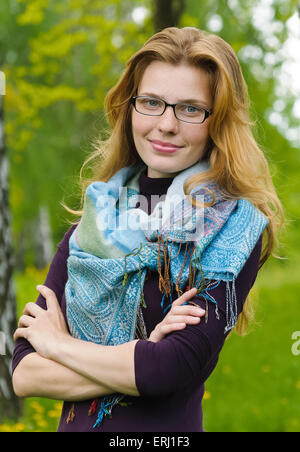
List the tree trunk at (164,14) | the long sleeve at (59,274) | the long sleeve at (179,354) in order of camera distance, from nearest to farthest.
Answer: the long sleeve at (179,354) → the long sleeve at (59,274) → the tree trunk at (164,14)

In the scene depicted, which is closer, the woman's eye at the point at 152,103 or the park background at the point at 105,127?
the woman's eye at the point at 152,103

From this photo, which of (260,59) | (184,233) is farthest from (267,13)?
(184,233)

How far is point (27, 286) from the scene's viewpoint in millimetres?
10391

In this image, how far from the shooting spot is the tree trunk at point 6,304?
4156mm

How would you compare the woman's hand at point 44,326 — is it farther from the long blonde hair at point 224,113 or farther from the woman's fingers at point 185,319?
the long blonde hair at point 224,113

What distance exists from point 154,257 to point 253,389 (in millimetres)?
3930

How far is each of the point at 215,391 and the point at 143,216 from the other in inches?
150

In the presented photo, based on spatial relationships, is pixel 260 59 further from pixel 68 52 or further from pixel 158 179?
pixel 158 179

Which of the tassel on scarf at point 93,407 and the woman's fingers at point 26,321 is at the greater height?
the woman's fingers at point 26,321

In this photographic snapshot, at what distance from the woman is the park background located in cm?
40

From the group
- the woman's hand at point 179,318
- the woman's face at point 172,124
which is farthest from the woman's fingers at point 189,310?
the woman's face at point 172,124

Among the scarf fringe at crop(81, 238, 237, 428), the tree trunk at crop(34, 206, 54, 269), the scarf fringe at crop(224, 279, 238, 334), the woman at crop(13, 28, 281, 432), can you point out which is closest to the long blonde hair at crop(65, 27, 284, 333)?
the woman at crop(13, 28, 281, 432)

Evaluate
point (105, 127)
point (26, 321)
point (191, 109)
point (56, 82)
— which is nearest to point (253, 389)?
point (105, 127)

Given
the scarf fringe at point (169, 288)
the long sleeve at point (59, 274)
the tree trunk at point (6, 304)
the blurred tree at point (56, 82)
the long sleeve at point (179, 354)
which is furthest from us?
the blurred tree at point (56, 82)
